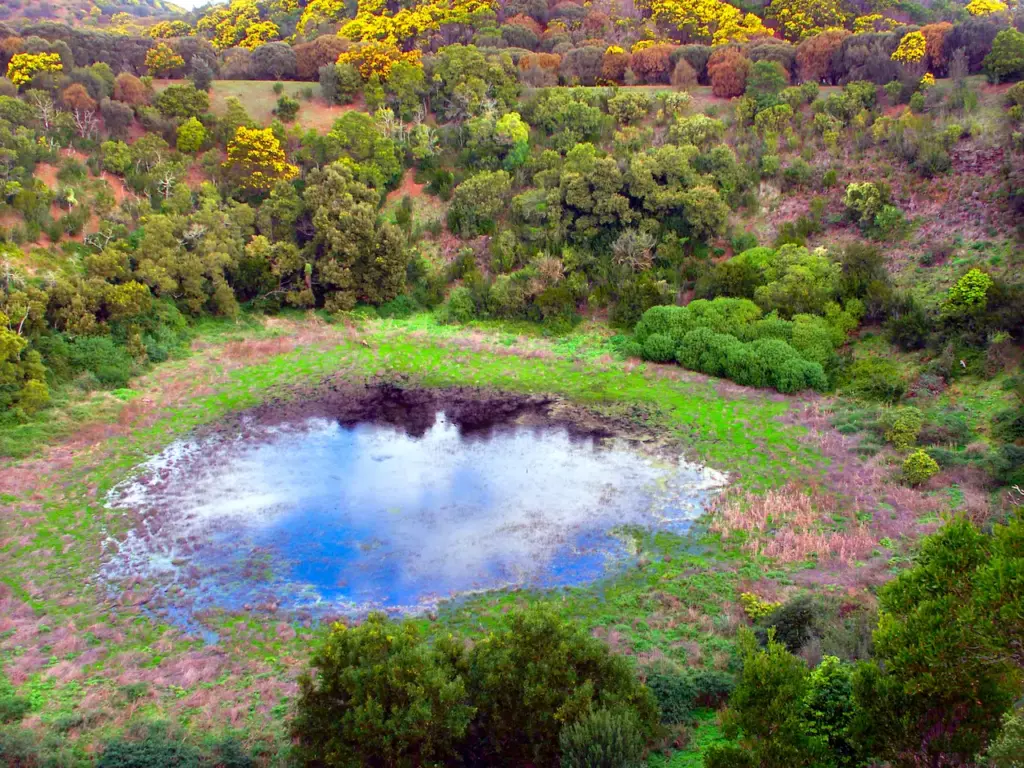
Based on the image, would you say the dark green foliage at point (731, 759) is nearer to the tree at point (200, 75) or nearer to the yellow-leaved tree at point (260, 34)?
the tree at point (200, 75)

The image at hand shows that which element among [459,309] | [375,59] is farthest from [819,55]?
[375,59]

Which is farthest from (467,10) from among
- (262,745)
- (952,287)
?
(262,745)

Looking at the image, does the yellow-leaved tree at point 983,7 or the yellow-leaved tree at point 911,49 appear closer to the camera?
the yellow-leaved tree at point 911,49

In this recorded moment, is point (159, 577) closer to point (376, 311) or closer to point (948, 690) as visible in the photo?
point (948, 690)

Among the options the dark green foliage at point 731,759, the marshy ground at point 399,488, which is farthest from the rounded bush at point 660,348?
the dark green foliage at point 731,759

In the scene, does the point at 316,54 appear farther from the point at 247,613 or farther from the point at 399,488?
the point at 247,613

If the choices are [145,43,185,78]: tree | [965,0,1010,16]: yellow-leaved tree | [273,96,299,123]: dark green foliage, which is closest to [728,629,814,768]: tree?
[273,96,299,123]: dark green foliage
